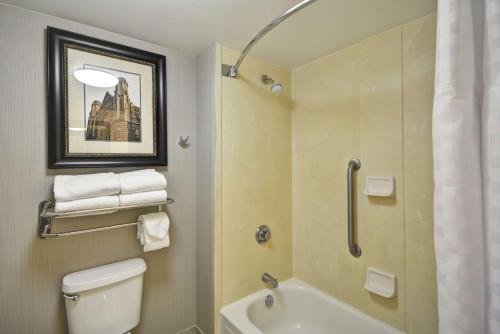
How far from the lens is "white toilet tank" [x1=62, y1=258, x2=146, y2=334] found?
45.9 inches

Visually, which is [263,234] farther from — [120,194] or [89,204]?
[89,204]

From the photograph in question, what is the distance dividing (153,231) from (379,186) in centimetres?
137

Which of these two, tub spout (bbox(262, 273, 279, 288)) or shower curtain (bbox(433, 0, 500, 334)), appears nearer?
shower curtain (bbox(433, 0, 500, 334))

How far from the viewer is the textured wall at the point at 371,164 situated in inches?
49.0

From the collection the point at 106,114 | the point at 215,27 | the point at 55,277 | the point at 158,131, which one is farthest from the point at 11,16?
the point at 55,277

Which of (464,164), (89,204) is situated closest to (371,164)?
(464,164)

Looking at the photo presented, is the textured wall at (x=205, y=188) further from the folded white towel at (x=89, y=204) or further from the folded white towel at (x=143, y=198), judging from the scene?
the folded white towel at (x=89, y=204)

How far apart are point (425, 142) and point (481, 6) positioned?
0.71 metres

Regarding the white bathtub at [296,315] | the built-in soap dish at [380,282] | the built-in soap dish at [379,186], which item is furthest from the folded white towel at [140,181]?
the built-in soap dish at [380,282]

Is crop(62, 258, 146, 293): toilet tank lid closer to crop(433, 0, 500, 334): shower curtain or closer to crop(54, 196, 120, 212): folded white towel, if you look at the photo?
crop(54, 196, 120, 212): folded white towel

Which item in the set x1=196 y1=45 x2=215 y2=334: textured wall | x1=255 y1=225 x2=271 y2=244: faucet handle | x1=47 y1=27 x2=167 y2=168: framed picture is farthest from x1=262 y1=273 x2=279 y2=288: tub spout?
x1=47 y1=27 x2=167 y2=168: framed picture

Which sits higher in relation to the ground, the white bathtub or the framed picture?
the framed picture

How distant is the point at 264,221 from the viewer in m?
1.76

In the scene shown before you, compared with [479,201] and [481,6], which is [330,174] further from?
[481,6]
